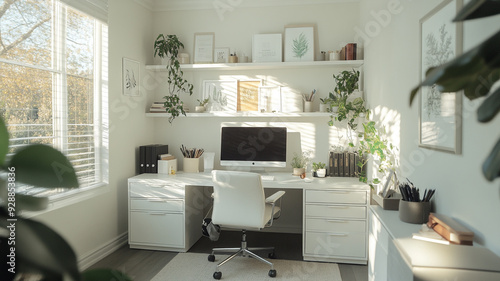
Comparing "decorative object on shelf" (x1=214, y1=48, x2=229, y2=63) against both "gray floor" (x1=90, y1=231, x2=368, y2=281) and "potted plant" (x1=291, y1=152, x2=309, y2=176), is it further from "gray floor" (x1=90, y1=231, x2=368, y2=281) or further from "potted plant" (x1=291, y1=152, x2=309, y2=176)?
"gray floor" (x1=90, y1=231, x2=368, y2=281)

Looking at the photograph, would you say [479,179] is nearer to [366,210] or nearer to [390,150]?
[390,150]

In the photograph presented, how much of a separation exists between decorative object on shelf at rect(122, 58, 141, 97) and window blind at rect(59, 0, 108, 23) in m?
0.52

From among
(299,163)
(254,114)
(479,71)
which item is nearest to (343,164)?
(299,163)

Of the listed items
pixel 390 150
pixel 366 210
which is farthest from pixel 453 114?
pixel 366 210

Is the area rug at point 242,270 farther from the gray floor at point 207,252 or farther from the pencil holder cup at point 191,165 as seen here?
the pencil holder cup at point 191,165

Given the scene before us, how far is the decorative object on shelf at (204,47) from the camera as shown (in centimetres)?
412

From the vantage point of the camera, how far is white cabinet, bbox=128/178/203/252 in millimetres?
3506

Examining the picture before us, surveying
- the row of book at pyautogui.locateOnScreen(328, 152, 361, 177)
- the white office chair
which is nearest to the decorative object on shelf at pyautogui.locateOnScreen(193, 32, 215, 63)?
the white office chair

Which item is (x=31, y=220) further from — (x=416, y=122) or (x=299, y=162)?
(x=299, y=162)

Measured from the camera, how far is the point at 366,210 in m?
3.25

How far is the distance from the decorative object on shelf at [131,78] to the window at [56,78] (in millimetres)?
296

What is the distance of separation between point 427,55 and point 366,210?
164 cm

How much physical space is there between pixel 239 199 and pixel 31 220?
2746mm

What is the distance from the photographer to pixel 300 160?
3.93m
